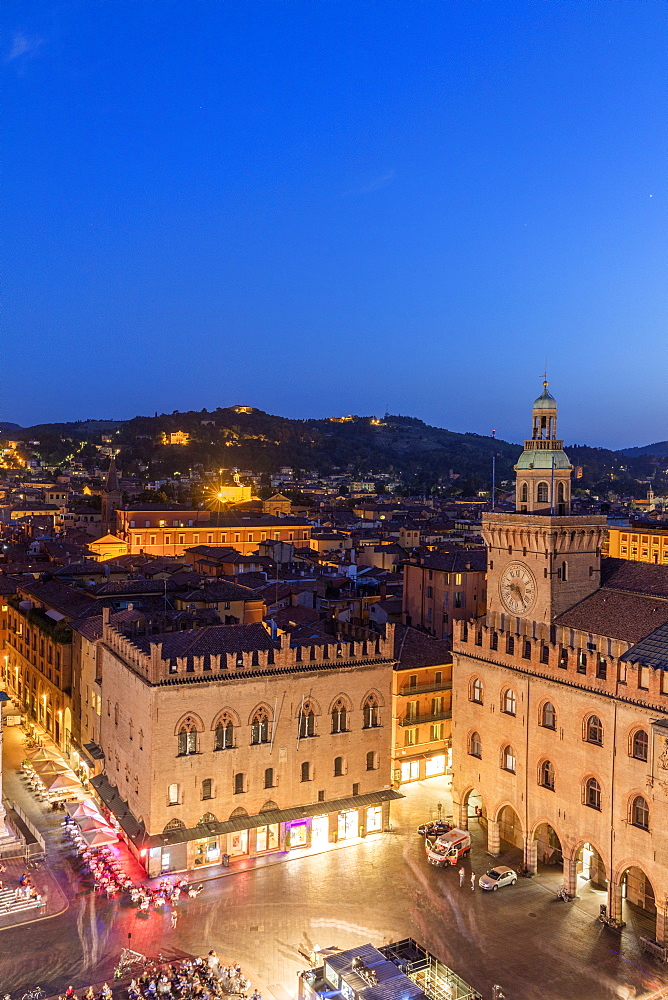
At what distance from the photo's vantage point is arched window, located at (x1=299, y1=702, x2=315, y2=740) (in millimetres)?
44188

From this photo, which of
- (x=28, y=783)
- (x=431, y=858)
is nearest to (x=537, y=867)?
(x=431, y=858)

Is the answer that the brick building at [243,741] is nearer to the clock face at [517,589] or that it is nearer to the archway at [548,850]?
the clock face at [517,589]

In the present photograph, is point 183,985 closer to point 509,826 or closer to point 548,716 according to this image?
point 548,716

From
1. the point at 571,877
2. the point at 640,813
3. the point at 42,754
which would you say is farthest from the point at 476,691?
the point at 42,754

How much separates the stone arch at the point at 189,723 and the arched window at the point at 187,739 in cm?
5

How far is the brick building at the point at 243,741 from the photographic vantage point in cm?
4031

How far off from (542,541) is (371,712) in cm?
1386

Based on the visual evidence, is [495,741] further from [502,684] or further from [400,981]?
[400,981]

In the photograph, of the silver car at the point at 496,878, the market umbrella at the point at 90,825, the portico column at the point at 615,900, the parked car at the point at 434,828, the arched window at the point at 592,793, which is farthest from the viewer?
the parked car at the point at 434,828

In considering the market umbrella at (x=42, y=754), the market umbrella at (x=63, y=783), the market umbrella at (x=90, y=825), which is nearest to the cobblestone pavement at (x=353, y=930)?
the market umbrella at (x=90, y=825)

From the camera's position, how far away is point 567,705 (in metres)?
39.1

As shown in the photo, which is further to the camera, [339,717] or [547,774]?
[339,717]

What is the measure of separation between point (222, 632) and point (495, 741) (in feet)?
52.7

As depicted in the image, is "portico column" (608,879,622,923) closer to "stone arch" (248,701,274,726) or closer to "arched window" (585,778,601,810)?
"arched window" (585,778,601,810)
